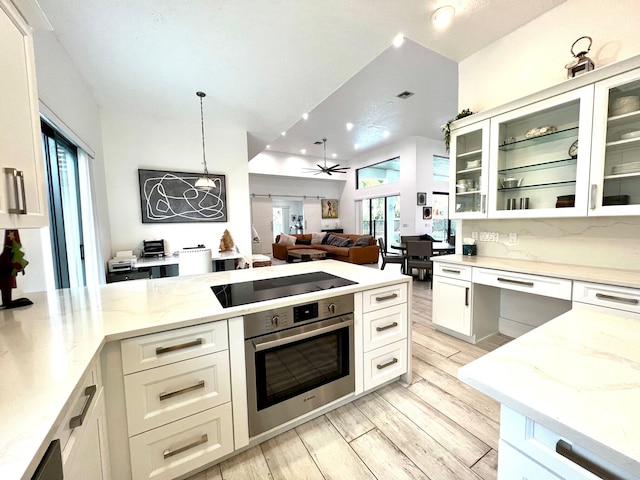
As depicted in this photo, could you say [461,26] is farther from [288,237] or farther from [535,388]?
[288,237]

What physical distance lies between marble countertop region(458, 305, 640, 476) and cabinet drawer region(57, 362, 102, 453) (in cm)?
104

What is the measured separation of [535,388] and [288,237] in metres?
8.24

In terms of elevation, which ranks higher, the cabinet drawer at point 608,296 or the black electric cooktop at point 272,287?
the black electric cooktop at point 272,287

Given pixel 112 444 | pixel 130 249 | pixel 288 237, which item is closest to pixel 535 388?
pixel 112 444

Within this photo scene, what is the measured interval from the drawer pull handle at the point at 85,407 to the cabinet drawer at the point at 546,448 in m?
1.15

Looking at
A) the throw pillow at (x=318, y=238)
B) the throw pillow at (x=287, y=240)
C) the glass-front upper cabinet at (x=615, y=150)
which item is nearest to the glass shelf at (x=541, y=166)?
the glass-front upper cabinet at (x=615, y=150)

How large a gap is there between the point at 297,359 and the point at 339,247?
615cm

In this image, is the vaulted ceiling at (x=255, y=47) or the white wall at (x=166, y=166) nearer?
the vaulted ceiling at (x=255, y=47)

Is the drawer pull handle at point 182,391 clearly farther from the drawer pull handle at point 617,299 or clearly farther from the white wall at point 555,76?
the white wall at point 555,76

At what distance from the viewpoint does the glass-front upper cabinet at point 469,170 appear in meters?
2.56

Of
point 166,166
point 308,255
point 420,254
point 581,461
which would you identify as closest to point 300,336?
point 581,461

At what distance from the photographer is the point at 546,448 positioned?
0.58m

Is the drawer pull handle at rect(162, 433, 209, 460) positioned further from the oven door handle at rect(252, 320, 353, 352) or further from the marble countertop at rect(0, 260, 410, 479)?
the marble countertop at rect(0, 260, 410, 479)

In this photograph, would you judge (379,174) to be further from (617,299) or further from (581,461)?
(581,461)
